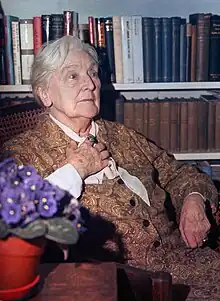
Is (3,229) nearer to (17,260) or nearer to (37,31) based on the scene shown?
(17,260)

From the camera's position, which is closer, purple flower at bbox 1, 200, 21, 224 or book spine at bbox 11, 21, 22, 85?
purple flower at bbox 1, 200, 21, 224

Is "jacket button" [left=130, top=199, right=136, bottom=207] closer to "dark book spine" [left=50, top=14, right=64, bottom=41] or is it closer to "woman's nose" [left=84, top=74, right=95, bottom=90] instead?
"woman's nose" [left=84, top=74, right=95, bottom=90]

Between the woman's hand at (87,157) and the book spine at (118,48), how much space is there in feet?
1.88

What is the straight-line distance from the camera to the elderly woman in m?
1.80

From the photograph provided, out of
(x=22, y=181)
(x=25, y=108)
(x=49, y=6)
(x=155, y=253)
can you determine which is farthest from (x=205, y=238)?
(x=49, y=6)

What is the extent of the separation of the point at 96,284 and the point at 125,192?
2.21 ft

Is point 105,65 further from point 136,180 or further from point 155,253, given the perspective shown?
point 155,253

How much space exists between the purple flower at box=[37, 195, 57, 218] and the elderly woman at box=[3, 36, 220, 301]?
0.64 m

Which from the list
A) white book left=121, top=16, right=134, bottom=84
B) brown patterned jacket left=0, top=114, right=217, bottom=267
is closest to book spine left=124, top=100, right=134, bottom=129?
white book left=121, top=16, right=134, bottom=84

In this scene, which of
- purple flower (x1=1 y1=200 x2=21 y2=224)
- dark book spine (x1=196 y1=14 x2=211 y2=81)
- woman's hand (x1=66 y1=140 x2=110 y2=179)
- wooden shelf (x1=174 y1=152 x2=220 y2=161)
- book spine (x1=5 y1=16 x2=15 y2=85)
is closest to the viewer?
purple flower (x1=1 y1=200 x2=21 y2=224)

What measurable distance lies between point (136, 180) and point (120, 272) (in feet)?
2.16

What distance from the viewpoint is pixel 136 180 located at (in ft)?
6.36

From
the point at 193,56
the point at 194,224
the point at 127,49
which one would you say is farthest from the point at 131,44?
the point at 194,224

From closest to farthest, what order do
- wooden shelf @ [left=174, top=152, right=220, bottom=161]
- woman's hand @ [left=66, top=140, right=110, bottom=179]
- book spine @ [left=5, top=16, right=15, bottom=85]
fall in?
woman's hand @ [left=66, top=140, right=110, bottom=179] < book spine @ [left=5, top=16, right=15, bottom=85] < wooden shelf @ [left=174, top=152, right=220, bottom=161]
